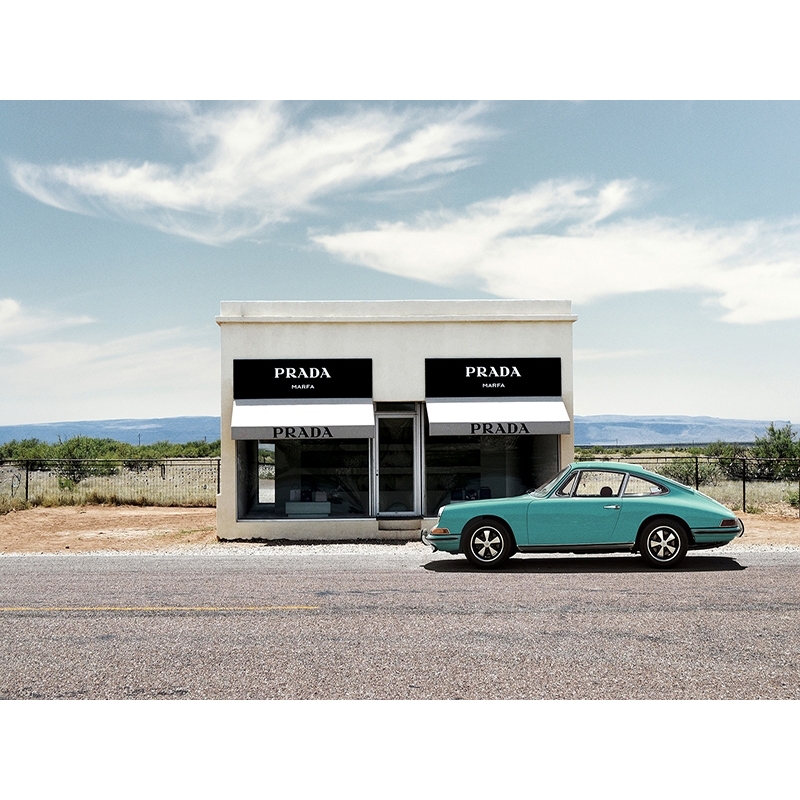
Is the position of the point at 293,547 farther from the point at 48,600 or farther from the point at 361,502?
the point at 48,600

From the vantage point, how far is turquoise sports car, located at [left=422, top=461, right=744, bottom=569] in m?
11.9

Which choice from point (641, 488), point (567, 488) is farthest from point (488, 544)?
point (641, 488)

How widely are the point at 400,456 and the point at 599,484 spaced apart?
6813 mm

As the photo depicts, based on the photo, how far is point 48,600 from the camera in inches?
387

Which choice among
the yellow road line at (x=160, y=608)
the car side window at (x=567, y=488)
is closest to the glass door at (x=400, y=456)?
the car side window at (x=567, y=488)

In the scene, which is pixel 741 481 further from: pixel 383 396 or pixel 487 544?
pixel 487 544

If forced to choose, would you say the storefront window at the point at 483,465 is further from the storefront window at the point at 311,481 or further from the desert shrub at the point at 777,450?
the desert shrub at the point at 777,450

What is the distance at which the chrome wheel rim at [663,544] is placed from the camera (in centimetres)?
1194

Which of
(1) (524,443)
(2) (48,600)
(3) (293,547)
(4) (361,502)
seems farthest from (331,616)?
(1) (524,443)

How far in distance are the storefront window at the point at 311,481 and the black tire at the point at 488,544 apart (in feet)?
20.2

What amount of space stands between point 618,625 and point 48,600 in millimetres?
6850

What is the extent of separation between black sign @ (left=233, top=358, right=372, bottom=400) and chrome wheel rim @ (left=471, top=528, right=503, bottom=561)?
6.56 meters

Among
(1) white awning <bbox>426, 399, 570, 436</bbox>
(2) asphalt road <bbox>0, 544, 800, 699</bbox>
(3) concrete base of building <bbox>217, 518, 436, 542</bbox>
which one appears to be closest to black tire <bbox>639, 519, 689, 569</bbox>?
(2) asphalt road <bbox>0, 544, 800, 699</bbox>

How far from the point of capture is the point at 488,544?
39.8ft
